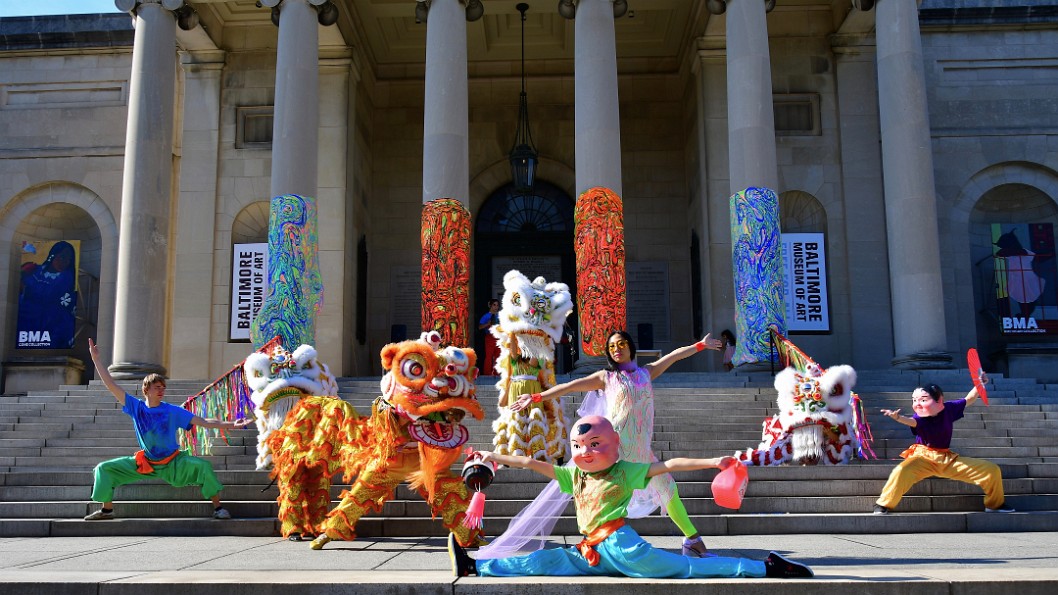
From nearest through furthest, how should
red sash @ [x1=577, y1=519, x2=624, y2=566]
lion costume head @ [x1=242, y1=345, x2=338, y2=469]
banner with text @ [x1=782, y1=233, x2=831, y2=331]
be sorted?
red sash @ [x1=577, y1=519, x2=624, y2=566], lion costume head @ [x1=242, y1=345, x2=338, y2=469], banner with text @ [x1=782, y1=233, x2=831, y2=331]

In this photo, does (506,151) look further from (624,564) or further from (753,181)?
(624,564)

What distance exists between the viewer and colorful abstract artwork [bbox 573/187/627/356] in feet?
55.9

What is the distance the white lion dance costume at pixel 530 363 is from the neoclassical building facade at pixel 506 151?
30.1ft

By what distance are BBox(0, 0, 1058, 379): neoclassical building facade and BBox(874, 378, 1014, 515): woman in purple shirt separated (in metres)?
Answer: 9.48

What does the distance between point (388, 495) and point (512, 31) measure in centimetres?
1715

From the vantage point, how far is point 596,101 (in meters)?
17.6

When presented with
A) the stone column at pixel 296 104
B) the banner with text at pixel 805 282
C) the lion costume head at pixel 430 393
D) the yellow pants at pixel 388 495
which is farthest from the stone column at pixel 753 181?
the yellow pants at pixel 388 495

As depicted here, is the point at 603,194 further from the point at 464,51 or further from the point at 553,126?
the point at 553,126

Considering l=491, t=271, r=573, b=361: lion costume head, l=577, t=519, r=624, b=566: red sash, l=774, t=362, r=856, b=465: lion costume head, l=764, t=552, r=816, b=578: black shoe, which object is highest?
l=491, t=271, r=573, b=361: lion costume head

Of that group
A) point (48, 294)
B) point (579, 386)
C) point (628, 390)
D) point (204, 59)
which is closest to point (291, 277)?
point (204, 59)

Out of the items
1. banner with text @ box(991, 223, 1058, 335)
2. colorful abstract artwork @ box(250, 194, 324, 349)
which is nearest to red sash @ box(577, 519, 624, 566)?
colorful abstract artwork @ box(250, 194, 324, 349)

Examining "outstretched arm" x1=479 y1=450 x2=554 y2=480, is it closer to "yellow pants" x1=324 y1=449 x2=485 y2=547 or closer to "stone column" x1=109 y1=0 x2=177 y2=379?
"yellow pants" x1=324 y1=449 x2=485 y2=547

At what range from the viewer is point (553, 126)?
2447cm

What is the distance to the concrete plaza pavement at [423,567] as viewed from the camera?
5.29 metres
